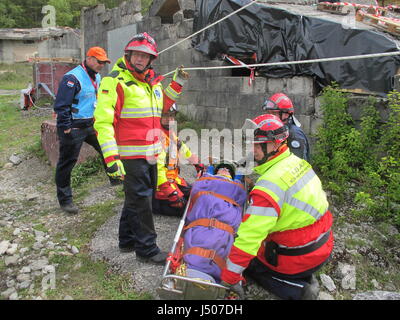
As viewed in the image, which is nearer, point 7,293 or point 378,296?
point 378,296

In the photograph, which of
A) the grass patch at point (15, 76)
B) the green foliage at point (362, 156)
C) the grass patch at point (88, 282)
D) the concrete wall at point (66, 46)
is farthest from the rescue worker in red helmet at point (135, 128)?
the grass patch at point (15, 76)

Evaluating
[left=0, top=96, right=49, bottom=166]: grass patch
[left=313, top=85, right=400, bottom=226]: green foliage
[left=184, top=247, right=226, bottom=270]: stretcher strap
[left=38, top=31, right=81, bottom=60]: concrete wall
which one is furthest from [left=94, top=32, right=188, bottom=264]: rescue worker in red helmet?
[left=38, top=31, right=81, bottom=60]: concrete wall

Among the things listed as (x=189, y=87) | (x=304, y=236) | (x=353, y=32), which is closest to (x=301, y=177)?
(x=304, y=236)

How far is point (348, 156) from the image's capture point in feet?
14.8

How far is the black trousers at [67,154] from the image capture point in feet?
13.5

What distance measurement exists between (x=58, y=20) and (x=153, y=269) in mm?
36543

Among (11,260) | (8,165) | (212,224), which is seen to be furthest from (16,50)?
(212,224)

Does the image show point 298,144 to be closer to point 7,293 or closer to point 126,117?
point 126,117

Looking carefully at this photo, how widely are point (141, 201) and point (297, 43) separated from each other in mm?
3741

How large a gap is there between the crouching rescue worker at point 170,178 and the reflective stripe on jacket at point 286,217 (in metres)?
1.53

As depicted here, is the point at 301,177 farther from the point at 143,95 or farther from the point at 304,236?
the point at 143,95

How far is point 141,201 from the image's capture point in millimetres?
2934

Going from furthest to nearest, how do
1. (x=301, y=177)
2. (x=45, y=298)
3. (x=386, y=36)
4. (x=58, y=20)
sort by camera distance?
(x=58, y=20), (x=386, y=36), (x=45, y=298), (x=301, y=177)

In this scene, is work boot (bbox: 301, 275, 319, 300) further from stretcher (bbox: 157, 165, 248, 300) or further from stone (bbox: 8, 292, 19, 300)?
stone (bbox: 8, 292, 19, 300)
